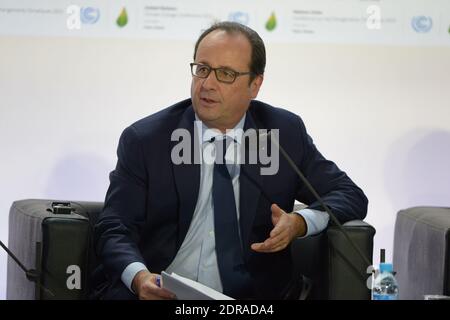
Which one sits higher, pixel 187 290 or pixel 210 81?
pixel 210 81

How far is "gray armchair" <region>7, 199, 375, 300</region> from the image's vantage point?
2.61 m

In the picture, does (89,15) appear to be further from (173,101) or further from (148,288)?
Result: (148,288)

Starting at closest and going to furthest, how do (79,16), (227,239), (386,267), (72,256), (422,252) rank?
1. (386,267)
2. (72,256)
3. (227,239)
4. (422,252)
5. (79,16)

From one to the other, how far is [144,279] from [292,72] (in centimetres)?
182

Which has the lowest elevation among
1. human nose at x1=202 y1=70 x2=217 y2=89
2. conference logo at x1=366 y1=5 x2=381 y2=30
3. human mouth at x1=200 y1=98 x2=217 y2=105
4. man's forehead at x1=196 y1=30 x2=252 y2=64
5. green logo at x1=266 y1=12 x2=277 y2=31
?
human mouth at x1=200 y1=98 x2=217 y2=105

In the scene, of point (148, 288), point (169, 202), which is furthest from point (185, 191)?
point (148, 288)

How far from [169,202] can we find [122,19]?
1.44 metres

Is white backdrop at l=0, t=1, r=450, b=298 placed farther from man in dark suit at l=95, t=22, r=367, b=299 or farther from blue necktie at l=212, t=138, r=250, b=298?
blue necktie at l=212, t=138, r=250, b=298

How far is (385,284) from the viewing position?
237cm

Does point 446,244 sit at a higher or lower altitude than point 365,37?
lower

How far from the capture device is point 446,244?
2.90 meters

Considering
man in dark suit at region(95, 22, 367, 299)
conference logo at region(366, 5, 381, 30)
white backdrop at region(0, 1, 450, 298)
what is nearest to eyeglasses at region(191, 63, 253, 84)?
man in dark suit at region(95, 22, 367, 299)

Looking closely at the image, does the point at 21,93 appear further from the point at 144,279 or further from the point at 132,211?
the point at 144,279
